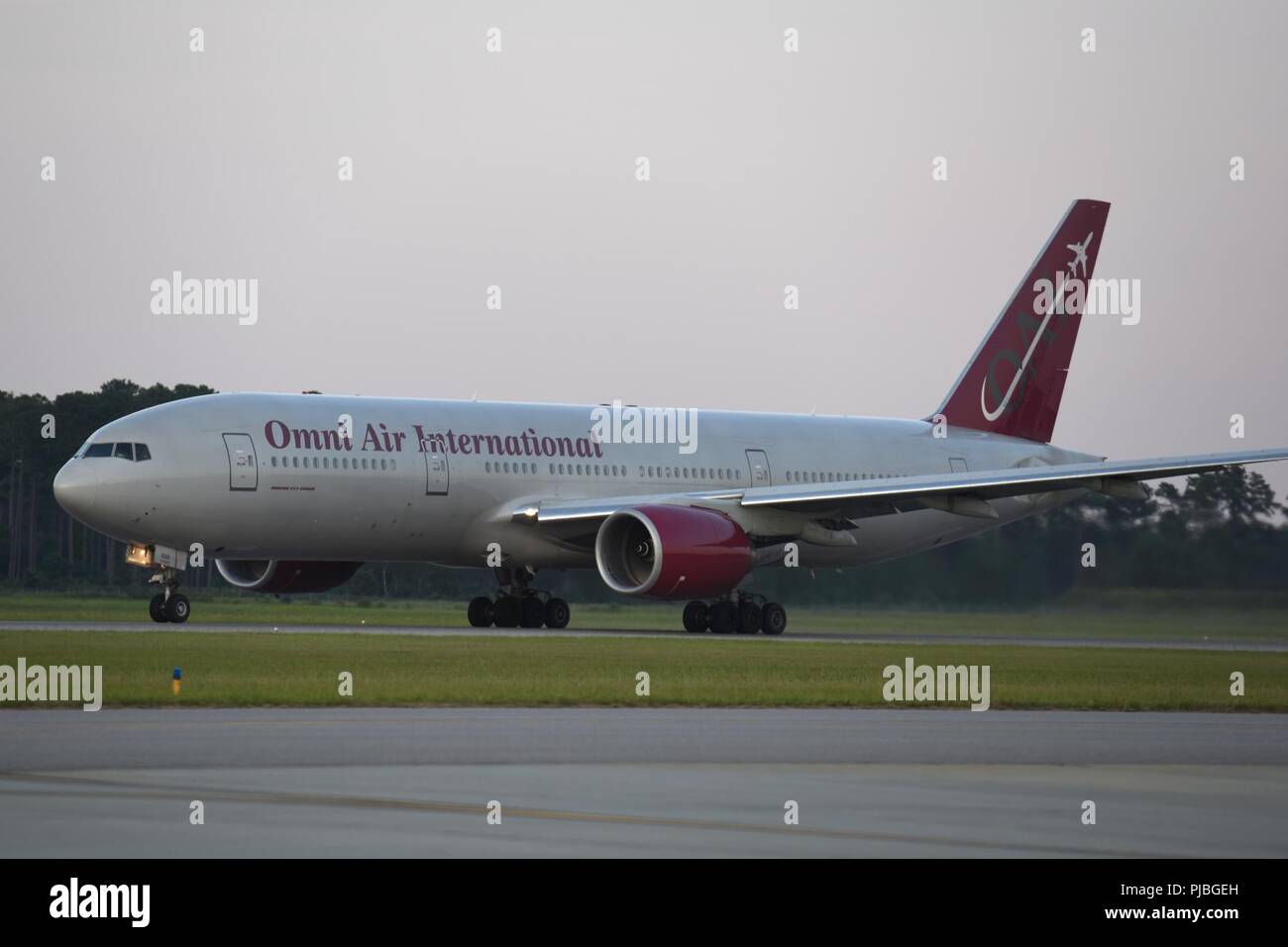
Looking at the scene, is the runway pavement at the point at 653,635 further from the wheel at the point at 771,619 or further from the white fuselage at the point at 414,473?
the white fuselage at the point at 414,473

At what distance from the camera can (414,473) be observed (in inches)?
1369

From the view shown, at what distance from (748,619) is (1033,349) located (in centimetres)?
1210

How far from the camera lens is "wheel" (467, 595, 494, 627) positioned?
37.2 metres

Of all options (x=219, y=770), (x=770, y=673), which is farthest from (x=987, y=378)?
(x=219, y=770)

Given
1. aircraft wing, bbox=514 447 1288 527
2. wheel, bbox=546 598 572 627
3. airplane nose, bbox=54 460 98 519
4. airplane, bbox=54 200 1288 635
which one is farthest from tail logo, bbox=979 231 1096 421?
airplane nose, bbox=54 460 98 519

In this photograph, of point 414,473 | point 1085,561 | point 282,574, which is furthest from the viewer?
point 1085,561

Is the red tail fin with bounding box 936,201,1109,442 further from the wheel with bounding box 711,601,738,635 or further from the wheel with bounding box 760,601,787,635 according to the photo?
the wheel with bounding box 711,601,738,635

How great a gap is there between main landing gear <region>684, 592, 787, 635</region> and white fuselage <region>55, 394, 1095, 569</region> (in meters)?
1.70

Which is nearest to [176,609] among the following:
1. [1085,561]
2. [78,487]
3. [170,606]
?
[170,606]

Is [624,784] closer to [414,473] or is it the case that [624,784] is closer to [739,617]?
[414,473]

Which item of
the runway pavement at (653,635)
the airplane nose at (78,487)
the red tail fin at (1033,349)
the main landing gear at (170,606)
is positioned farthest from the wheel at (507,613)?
the red tail fin at (1033,349)

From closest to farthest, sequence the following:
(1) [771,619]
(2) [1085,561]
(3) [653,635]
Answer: (3) [653,635] → (1) [771,619] → (2) [1085,561]
